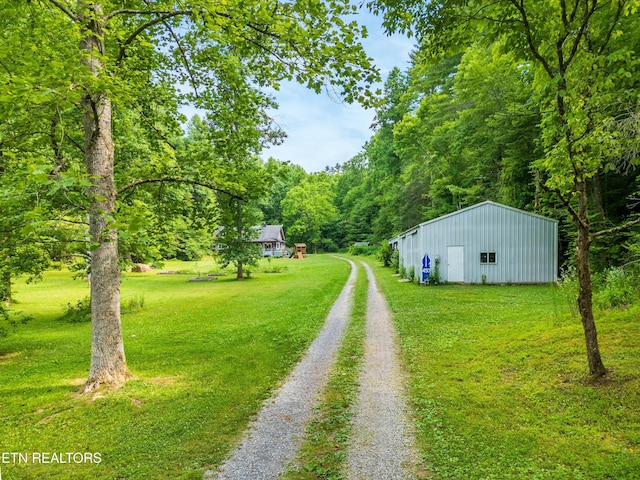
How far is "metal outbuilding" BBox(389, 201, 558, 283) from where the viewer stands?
55.9 feet

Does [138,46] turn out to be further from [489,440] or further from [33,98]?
[489,440]

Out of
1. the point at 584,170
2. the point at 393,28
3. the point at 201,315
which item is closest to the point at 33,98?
the point at 393,28

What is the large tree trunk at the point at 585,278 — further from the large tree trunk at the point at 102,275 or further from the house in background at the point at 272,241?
the house in background at the point at 272,241

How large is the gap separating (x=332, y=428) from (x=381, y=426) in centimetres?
61

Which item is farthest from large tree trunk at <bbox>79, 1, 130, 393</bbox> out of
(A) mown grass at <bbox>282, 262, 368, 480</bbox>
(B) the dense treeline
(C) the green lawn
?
(B) the dense treeline

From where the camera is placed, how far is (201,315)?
12.7 m

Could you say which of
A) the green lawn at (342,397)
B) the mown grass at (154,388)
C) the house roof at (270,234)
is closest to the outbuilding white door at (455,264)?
the green lawn at (342,397)

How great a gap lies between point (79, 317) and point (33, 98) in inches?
469

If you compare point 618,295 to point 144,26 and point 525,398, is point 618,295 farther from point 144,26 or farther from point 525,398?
point 144,26

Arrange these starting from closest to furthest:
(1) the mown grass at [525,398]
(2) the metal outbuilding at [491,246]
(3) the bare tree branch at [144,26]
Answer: (1) the mown grass at [525,398] < (3) the bare tree branch at [144,26] < (2) the metal outbuilding at [491,246]

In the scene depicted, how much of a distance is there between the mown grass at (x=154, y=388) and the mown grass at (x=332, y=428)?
89cm

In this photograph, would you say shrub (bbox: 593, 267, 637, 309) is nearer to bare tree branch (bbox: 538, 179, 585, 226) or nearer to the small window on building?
bare tree branch (bbox: 538, 179, 585, 226)

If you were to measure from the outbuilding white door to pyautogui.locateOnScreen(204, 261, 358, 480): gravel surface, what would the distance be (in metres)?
12.0

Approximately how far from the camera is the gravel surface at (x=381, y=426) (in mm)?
3522
